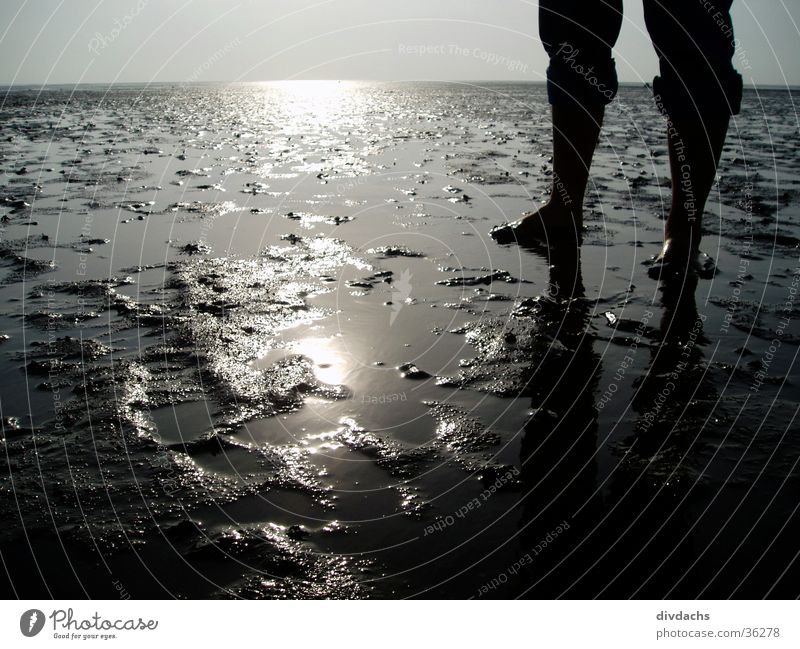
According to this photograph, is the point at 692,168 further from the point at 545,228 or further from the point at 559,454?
the point at 559,454

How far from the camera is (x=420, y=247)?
5707 millimetres

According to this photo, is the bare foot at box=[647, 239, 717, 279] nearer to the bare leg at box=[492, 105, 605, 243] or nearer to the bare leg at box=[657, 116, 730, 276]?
the bare leg at box=[657, 116, 730, 276]

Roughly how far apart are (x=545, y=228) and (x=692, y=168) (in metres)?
1.28

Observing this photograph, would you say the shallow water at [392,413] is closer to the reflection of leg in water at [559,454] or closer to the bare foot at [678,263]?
the reflection of leg in water at [559,454]

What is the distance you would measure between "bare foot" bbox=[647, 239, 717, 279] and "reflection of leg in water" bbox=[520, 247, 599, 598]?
38.5 inches

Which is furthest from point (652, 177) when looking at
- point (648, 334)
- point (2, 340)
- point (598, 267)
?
point (2, 340)

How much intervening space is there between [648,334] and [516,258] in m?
1.70

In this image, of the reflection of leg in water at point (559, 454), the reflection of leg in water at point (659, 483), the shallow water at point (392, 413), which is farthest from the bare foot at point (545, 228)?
the reflection of leg in water at point (659, 483)
